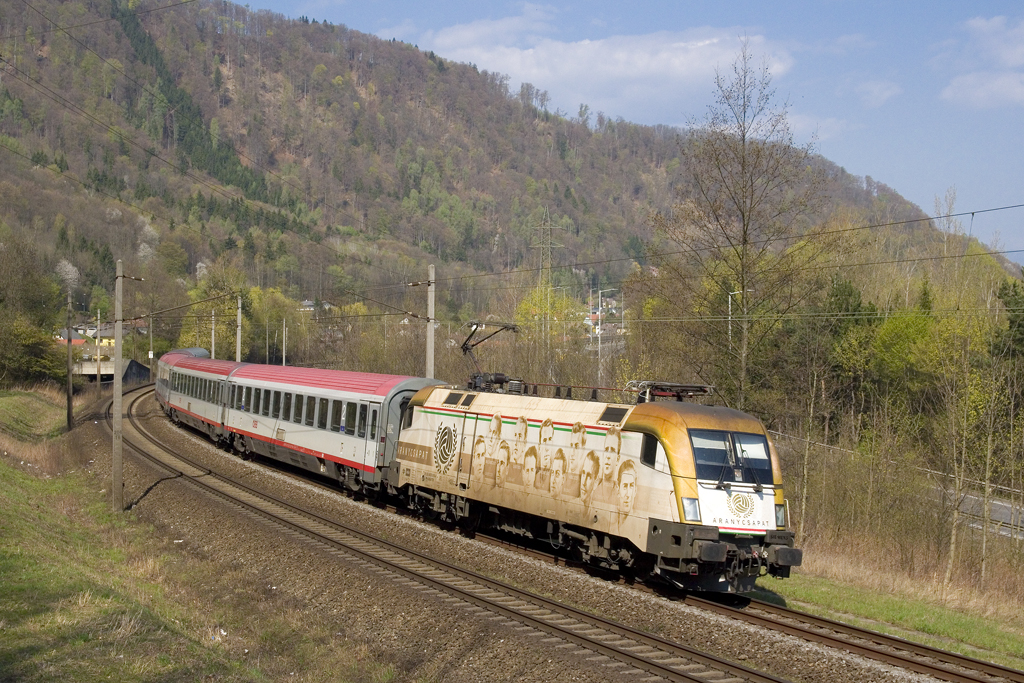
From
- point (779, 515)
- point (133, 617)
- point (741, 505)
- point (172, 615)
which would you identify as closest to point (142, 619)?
point (133, 617)

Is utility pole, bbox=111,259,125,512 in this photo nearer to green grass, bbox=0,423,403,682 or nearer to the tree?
green grass, bbox=0,423,403,682

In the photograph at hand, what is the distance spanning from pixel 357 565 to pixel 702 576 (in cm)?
620

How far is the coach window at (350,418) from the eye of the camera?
73.8 ft

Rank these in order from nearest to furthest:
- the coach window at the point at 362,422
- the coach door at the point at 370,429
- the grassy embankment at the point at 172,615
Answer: the grassy embankment at the point at 172,615, the coach door at the point at 370,429, the coach window at the point at 362,422

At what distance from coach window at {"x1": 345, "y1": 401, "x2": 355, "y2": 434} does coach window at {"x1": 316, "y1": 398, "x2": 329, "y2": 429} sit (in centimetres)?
142

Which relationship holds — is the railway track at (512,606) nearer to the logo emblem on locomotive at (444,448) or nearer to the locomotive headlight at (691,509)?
the locomotive headlight at (691,509)

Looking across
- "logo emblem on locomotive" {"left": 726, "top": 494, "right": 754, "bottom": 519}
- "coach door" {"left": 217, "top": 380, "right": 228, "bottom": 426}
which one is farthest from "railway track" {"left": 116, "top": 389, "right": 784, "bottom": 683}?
"coach door" {"left": 217, "top": 380, "right": 228, "bottom": 426}

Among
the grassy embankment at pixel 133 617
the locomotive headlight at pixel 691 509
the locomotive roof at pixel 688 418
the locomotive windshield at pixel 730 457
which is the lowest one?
the grassy embankment at pixel 133 617

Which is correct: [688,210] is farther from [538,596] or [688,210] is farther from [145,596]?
[145,596]

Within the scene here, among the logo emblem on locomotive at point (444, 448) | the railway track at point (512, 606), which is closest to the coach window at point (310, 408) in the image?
the railway track at point (512, 606)

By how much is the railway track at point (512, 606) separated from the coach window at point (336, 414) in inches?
101

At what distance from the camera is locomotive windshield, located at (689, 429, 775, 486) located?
42.3 feet

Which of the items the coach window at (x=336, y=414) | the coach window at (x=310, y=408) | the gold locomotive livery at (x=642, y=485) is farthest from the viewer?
the coach window at (x=310, y=408)

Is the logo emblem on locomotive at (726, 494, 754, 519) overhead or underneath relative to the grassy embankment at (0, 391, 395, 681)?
overhead
